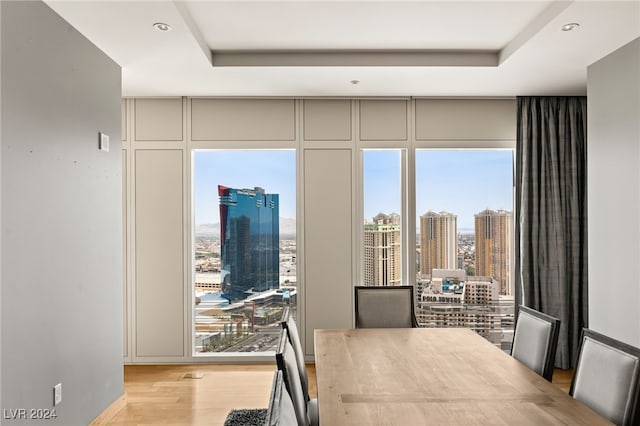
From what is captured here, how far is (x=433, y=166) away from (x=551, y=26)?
196 cm

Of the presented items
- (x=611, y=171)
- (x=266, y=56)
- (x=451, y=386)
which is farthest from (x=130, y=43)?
(x=611, y=171)

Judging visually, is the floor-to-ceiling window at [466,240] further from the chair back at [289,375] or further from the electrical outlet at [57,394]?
the electrical outlet at [57,394]

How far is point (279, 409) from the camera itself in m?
1.28

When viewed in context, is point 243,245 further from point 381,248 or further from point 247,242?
point 381,248

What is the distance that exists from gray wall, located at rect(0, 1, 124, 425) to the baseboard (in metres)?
0.04

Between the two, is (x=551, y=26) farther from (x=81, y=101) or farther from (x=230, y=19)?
(x=81, y=101)

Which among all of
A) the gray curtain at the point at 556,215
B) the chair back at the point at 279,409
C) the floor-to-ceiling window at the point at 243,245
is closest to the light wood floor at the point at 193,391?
the floor-to-ceiling window at the point at 243,245

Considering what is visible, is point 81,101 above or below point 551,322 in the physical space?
above

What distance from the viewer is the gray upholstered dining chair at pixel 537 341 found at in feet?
7.51

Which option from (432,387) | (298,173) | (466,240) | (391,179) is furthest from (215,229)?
(432,387)

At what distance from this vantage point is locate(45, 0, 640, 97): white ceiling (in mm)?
2736

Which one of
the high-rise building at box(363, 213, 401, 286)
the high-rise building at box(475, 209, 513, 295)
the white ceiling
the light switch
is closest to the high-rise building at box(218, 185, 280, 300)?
the high-rise building at box(363, 213, 401, 286)

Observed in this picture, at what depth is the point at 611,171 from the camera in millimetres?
3299

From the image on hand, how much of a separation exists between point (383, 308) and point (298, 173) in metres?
1.65
